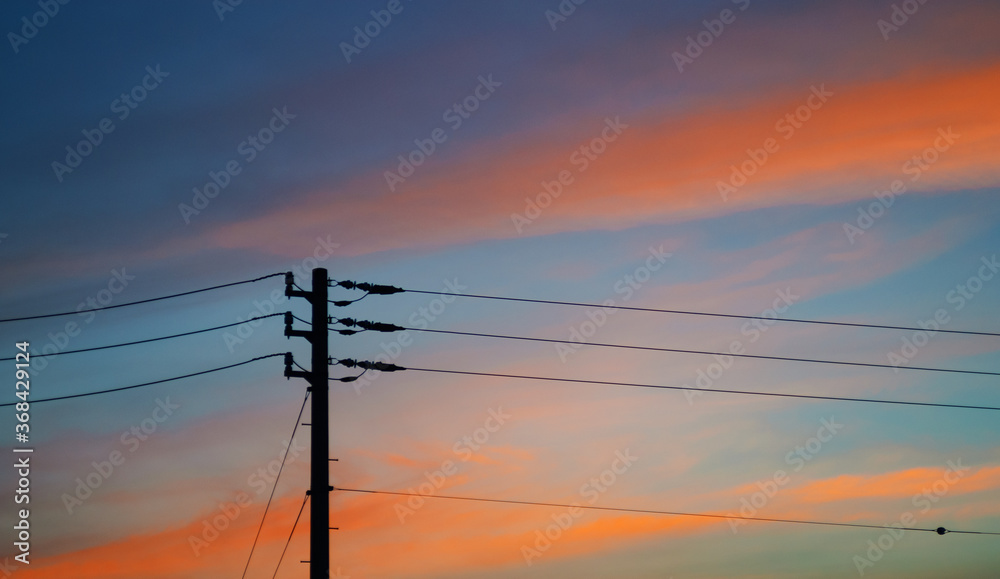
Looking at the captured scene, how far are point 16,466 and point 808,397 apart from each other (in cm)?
2669

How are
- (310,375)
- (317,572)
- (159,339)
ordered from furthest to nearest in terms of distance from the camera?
(159,339) < (310,375) < (317,572)

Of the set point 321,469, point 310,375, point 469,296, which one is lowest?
point 321,469

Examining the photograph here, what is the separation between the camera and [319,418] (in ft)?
87.2

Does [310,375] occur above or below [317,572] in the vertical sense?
above

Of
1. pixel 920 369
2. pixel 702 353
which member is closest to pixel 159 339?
pixel 702 353

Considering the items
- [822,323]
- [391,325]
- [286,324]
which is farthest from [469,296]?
[822,323]

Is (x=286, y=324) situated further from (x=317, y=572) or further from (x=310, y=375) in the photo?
(x=317, y=572)

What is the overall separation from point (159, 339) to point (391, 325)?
8.68 meters

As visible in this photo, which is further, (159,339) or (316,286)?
(159,339)

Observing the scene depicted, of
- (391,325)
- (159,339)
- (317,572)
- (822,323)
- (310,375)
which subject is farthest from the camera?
(822,323)

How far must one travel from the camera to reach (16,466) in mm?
33438

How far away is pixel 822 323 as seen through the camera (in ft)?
116

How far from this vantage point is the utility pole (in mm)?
25500

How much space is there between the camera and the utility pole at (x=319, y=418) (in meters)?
25.5
